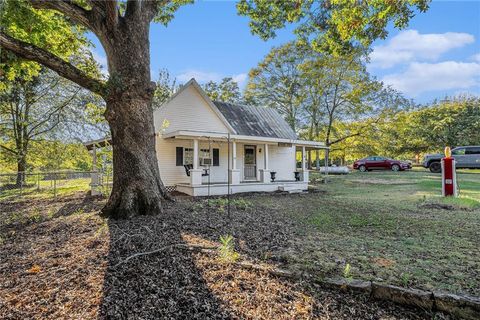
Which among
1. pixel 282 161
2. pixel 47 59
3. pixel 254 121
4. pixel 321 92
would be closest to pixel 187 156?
pixel 254 121

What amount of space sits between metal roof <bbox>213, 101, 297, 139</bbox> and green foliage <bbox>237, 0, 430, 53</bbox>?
6596 millimetres

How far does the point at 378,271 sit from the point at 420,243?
6.19ft

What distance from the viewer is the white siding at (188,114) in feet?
44.2

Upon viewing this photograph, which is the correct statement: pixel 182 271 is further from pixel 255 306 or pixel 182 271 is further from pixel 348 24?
pixel 348 24

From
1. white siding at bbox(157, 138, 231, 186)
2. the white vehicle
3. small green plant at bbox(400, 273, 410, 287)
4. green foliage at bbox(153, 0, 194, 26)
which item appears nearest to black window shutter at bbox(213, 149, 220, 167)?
white siding at bbox(157, 138, 231, 186)

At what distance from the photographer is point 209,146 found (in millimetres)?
12594

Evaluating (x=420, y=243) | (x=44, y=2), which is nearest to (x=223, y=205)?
(x=420, y=243)

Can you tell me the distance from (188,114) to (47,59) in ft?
27.3

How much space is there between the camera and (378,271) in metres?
3.16

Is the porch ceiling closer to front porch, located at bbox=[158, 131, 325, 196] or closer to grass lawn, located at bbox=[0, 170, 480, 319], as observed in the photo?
front porch, located at bbox=[158, 131, 325, 196]

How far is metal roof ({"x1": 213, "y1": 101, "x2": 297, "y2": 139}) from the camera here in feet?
50.7

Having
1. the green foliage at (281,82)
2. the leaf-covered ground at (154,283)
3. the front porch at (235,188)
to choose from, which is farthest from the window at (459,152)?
the leaf-covered ground at (154,283)

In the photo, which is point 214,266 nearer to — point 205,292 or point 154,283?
point 205,292

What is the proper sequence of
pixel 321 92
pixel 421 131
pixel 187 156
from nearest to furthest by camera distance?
pixel 187 156
pixel 321 92
pixel 421 131
